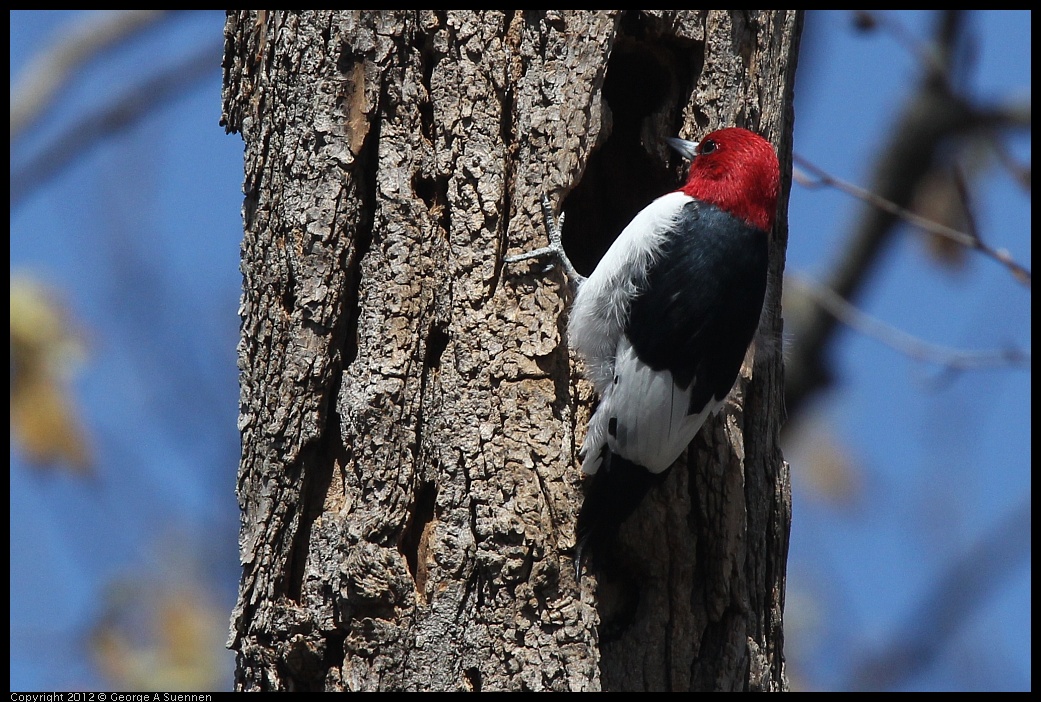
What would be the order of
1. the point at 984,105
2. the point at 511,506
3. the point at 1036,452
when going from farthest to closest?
the point at 984,105, the point at 1036,452, the point at 511,506

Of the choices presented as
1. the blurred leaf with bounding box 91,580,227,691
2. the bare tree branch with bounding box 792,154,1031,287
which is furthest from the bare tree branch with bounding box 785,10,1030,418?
the blurred leaf with bounding box 91,580,227,691

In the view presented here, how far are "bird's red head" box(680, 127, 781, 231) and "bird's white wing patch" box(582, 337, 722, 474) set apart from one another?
63cm

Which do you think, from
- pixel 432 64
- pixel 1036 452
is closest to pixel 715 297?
pixel 432 64

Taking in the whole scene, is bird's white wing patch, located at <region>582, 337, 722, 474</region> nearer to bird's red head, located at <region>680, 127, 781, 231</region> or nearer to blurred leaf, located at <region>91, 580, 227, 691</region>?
bird's red head, located at <region>680, 127, 781, 231</region>

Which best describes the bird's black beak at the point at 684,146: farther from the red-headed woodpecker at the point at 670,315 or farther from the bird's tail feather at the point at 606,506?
the bird's tail feather at the point at 606,506

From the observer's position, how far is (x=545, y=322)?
3021mm

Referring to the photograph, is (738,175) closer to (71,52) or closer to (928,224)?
(928,224)

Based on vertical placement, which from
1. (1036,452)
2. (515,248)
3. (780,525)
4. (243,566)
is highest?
(515,248)

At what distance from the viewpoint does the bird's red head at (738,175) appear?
125 inches

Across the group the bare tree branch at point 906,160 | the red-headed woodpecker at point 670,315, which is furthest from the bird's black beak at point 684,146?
the bare tree branch at point 906,160

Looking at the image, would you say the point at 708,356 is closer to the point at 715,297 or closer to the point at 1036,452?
the point at 715,297

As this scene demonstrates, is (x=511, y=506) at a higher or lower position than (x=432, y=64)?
lower

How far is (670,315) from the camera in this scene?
3.21 m

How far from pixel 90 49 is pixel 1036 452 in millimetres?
5738
